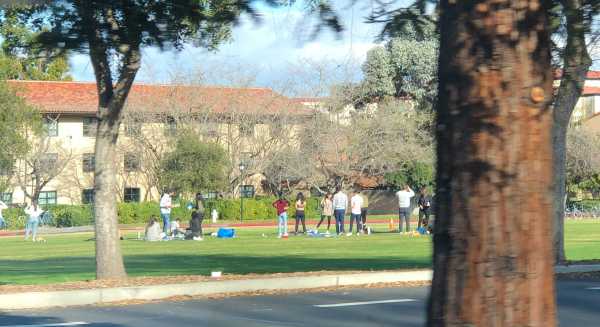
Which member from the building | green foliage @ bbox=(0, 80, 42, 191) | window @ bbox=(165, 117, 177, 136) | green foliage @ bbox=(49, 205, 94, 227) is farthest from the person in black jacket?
green foliage @ bbox=(0, 80, 42, 191)

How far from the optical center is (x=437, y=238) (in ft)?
12.1

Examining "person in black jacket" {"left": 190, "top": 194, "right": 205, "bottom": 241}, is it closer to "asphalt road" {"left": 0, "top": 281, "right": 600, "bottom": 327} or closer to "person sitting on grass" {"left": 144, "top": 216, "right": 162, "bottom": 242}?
"person sitting on grass" {"left": 144, "top": 216, "right": 162, "bottom": 242}

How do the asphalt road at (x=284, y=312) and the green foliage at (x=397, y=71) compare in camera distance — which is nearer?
the asphalt road at (x=284, y=312)

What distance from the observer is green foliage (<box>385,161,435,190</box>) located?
5881cm

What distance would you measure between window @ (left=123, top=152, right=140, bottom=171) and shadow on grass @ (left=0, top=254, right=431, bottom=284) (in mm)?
31427

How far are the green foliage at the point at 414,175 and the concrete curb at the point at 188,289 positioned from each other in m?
42.8

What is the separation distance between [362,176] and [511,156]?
182ft

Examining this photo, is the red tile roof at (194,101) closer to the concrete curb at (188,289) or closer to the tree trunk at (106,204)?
the tree trunk at (106,204)

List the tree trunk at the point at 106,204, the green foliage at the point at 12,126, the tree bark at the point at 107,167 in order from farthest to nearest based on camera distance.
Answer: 1. the green foliage at the point at 12,126
2. the tree trunk at the point at 106,204
3. the tree bark at the point at 107,167

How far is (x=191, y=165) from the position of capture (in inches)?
2034

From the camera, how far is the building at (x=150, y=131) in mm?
54062

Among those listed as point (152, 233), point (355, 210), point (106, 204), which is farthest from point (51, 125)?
point (106, 204)

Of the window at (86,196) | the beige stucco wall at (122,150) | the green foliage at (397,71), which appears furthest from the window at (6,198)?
the green foliage at (397,71)

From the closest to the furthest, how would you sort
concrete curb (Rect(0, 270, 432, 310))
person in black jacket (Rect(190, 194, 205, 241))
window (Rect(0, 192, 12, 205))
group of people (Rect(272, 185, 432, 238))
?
concrete curb (Rect(0, 270, 432, 310)), person in black jacket (Rect(190, 194, 205, 241)), group of people (Rect(272, 185, 432, 238)), window (Rect(0, 192, 12, 205))
